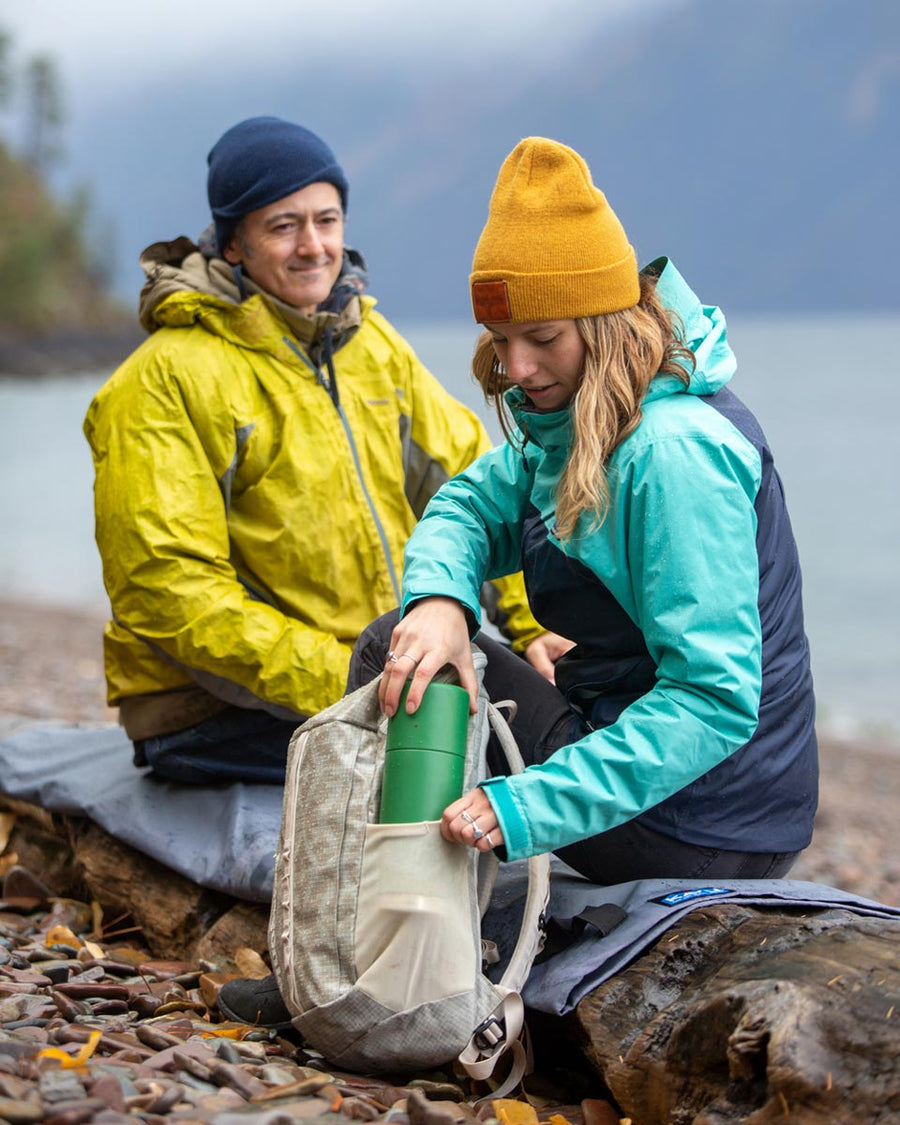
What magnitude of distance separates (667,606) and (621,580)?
225 millimetres

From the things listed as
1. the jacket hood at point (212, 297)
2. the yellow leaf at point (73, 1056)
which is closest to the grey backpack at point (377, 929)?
the yellow leaf at point (73, 1056)

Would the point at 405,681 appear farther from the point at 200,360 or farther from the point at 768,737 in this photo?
the point at 200,360

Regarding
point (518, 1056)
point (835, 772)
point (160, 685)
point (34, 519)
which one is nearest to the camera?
point (518, 1056)

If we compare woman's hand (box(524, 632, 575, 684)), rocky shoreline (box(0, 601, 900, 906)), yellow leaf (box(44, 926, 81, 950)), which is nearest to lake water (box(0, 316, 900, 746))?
rocky shoreline (box(0, 601, 900, 906))

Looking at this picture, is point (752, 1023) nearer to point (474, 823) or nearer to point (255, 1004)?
point (474, 823)

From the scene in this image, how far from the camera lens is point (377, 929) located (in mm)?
3096

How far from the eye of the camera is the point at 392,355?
5098 mm

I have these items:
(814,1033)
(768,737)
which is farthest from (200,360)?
(814,1033)

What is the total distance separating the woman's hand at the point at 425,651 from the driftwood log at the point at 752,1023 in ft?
2.44

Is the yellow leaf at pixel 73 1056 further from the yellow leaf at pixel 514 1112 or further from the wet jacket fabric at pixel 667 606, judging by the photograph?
the wet jacket fabric at pixel 667 606

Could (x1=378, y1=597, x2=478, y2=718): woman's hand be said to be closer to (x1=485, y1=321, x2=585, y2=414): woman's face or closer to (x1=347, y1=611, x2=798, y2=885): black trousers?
(x1=347, y1=611, x2=798, y2=885): black trousers

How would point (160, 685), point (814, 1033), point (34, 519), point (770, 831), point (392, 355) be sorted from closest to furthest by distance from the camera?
point (814, 1033), point (770, 831), point (160, 685), point (392, 355), point (34, 519)

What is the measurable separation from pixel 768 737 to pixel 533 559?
0.70 metres

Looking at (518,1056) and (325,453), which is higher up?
(325,453)
